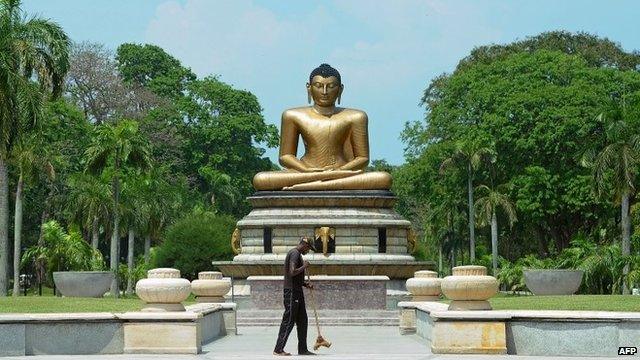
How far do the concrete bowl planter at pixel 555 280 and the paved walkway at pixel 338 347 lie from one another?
9.63 meters

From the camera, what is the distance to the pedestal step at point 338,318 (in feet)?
111

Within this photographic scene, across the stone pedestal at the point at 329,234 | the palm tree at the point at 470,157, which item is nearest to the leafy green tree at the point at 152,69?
the palm tree at the point at 470,157

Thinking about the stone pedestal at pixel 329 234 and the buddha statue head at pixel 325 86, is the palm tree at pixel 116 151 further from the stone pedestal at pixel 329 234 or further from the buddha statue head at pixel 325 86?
the stone pedestal at pixel 329 234

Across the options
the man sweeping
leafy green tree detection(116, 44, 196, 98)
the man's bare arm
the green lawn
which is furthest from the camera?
leafy green tree detection(116, 44, 196, 98)

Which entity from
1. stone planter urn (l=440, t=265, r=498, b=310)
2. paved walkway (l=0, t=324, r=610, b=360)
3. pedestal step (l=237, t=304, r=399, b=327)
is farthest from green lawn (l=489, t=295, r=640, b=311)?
pedestal step (l=237, t=304, r=399, b=327)

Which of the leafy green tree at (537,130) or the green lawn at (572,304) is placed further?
the leafy green tree at (537,130)

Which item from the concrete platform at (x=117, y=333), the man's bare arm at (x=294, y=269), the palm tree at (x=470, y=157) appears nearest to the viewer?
the concrete platform at (x=117, y=333)

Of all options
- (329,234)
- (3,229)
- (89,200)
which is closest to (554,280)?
(329,234)

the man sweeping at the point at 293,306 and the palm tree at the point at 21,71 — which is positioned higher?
the palm tree at the point at 21,71

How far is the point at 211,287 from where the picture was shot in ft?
101

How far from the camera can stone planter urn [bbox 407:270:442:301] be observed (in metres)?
30.6

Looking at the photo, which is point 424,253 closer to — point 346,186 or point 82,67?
point 82,67

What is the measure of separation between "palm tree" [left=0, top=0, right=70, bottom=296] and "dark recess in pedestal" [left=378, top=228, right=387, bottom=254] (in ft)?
36.8

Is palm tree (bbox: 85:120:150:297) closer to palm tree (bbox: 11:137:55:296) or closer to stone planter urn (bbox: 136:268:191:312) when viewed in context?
palm tree (bbox: 11:137:55:296)
